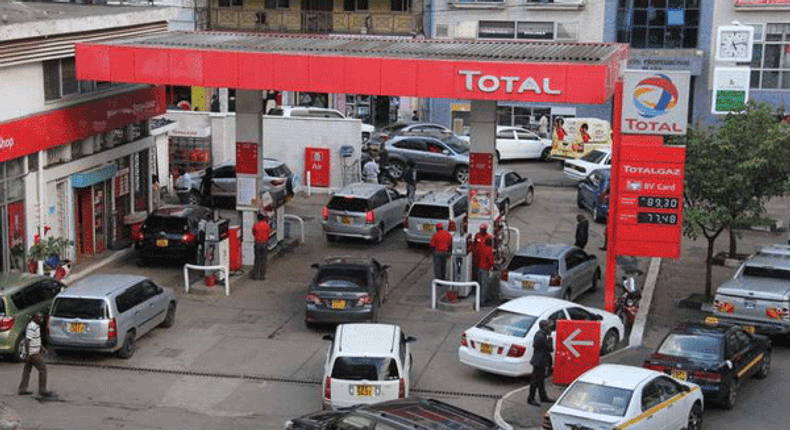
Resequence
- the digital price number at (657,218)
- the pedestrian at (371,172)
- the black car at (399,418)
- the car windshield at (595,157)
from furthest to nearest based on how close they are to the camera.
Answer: the car windshield at (595,157), the pedestrian at (371,172), the digital price number at (657,218), the black car at (399,418)

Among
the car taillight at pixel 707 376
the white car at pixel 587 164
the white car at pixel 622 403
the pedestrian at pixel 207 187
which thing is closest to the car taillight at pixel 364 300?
the white car at pixel 622 403

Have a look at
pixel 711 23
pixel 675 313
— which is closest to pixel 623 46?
pixel 675 313

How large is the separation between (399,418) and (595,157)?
3016 centimetres

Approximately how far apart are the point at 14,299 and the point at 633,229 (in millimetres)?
12420

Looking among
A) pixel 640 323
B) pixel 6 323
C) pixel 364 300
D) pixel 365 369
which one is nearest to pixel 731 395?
pixel 640 323

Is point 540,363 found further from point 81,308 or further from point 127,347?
point 81,308

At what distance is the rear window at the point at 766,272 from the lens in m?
27.5

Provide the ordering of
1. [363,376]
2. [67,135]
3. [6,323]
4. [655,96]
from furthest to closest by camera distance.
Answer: [67,135] < [655,96] < [6,323] < [363,376]

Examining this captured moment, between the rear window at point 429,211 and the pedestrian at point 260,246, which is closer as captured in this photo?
the pedestrian at point 260,246

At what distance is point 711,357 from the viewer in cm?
2194

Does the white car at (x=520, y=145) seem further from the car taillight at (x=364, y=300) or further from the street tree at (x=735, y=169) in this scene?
the car taillight at (x=364, y=300)

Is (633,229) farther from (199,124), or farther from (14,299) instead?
(199,124)

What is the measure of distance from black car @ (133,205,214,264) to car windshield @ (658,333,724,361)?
44.2 feet

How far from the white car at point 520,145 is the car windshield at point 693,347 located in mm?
28662
